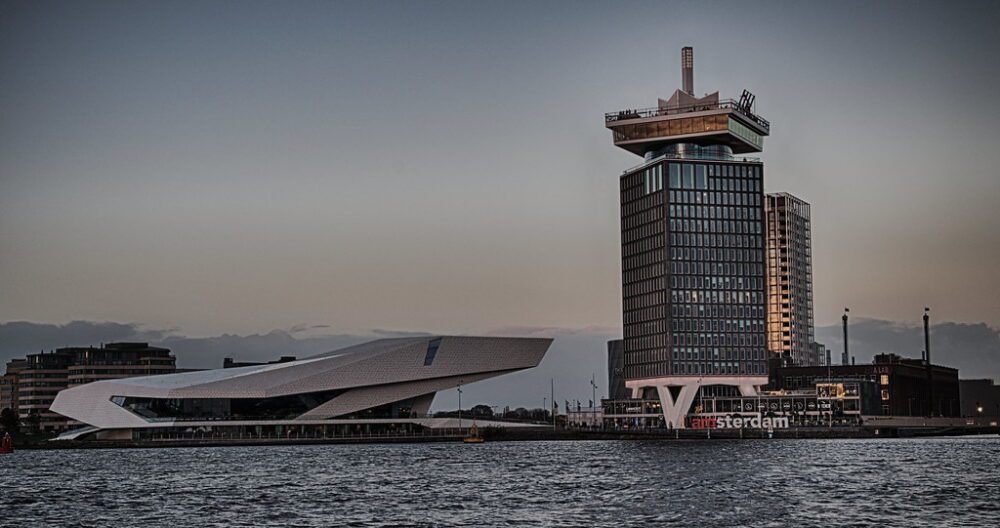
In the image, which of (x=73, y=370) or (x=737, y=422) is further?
(x=73, y=370)

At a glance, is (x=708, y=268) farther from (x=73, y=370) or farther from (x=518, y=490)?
(x=518, y=490)

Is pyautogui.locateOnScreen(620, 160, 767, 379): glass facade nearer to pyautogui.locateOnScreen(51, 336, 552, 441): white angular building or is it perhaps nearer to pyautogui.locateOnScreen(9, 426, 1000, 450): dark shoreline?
pyautogui.locateOnScreen(9, 426, 1000, 450): dark shoreline

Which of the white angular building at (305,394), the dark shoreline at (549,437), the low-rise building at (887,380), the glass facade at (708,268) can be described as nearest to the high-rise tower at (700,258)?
the glass facade at (708,268)

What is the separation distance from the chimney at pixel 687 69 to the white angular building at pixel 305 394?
39.1m

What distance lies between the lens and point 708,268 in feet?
483

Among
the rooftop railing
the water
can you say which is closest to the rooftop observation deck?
the rooftop railing

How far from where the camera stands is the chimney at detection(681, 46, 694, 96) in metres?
155

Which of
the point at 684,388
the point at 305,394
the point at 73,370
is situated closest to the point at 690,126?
the point at 684,388

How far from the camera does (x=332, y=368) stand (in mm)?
129125

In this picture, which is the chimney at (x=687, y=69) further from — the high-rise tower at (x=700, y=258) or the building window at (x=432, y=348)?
the building window at (x=432, y=348)

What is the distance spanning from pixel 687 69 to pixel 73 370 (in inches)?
3439

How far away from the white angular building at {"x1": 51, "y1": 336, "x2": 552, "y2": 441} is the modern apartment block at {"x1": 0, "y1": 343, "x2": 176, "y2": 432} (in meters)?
42.5

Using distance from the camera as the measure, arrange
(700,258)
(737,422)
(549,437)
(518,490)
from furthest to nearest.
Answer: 1. (700,258)
2. (737,422)
3. (549,437)
4. (518,490)

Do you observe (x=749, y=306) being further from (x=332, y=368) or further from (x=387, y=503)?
(x=387, y=503)
